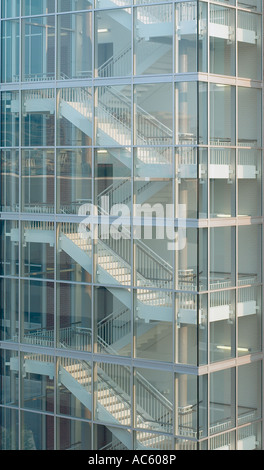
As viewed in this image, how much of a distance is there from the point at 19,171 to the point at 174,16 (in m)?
5.21

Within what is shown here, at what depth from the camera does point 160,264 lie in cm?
2158

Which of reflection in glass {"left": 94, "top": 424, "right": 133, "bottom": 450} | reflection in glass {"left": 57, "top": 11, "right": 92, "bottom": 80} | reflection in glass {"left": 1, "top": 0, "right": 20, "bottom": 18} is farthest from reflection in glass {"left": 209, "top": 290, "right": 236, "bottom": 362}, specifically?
reflection in glass {"left": 1, "top": 0, "right": 20, "bottom": 18}

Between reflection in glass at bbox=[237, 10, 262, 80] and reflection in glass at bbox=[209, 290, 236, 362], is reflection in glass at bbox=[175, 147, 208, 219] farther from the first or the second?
reflection in glass at bbox=[237, 10, 262, 80]

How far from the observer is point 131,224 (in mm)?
21875

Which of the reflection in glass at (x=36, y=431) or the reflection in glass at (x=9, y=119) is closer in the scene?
the reflection in glass at (x=36, y=431)

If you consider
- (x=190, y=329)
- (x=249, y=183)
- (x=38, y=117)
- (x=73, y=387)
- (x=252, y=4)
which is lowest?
(x=73, y=387)

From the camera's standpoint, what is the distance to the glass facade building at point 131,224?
21344 millimetres

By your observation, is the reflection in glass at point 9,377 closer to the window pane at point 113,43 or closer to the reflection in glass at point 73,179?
the reflection in glass at point 73,179

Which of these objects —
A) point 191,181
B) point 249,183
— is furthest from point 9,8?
point 249,183

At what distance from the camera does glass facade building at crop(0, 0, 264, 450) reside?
21.3m

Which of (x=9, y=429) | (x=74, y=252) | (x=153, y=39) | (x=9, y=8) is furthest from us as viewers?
(x=9, y=429)

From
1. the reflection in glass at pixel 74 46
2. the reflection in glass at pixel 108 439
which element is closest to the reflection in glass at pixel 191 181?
the reflection in glass at pixel 74 46

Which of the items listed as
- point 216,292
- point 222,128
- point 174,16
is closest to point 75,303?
point 216,292

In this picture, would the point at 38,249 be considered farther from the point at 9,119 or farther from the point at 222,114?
the point at 222,114
